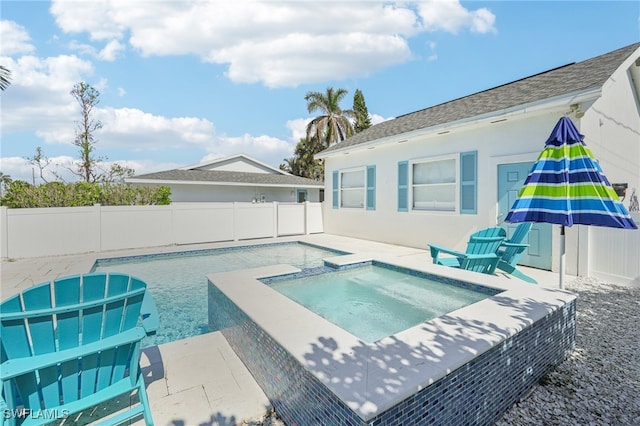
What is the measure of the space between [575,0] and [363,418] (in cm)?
1129

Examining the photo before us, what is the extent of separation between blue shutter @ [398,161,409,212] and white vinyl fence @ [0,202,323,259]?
4.84 metres

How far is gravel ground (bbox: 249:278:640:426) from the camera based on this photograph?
2.52 m

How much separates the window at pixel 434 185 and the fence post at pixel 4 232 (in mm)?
12309

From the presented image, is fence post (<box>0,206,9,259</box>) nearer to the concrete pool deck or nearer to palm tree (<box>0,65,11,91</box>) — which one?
palm tree (<box>0,65,11,91</box>)

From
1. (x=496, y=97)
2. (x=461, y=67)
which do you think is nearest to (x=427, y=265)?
(x=496, y=97)

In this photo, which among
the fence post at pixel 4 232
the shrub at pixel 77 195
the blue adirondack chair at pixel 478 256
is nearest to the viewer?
the blue adirondack chair at pixel 478 256

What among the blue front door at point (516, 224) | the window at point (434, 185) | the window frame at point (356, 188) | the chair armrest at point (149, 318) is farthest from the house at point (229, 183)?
the chair armrest at point (149, 318)

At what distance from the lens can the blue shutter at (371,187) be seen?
1182cm

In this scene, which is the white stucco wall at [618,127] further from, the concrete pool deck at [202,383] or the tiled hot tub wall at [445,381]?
the tiled hot tub wall at [445,381]

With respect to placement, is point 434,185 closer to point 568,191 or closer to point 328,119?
point 568,191

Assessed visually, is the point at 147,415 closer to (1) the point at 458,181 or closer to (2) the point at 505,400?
(2) the point at 505,400

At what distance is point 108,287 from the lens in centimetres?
287

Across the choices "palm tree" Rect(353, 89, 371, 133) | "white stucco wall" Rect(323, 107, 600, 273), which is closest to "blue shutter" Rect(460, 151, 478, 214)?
"white stucco wall" Rect(323, 107, 600, 273)

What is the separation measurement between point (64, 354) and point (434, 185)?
9.51 m
